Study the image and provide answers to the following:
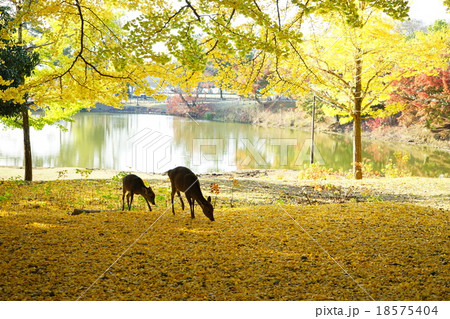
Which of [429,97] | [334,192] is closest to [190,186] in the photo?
[334,192]

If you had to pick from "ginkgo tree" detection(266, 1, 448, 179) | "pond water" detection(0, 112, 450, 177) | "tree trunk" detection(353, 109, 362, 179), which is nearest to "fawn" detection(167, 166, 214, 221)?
"ginkgo tree" detection(266, 1, 448, 179)

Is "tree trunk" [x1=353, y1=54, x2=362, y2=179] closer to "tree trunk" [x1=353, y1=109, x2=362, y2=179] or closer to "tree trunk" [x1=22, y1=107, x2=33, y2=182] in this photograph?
"tree trunk" [x1=353, y1=109, x2=362, y2=179]

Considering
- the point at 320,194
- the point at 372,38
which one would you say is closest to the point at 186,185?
the point at 320,194

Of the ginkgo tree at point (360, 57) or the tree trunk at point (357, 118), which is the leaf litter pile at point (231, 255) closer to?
the ginkgo tree at point (360, 57)

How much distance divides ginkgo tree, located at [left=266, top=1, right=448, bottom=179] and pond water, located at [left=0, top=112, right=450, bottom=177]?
8178 mm

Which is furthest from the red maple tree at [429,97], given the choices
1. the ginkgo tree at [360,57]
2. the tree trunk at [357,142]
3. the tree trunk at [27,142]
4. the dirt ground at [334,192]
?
the tree trunk at [27,142]

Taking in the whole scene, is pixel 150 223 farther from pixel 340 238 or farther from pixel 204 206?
pixel 340 238

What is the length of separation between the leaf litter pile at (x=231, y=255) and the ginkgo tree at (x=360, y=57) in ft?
18.6

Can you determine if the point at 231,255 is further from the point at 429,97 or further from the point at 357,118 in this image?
the point at 429,97

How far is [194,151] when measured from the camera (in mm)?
24156

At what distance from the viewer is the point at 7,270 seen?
366 cm

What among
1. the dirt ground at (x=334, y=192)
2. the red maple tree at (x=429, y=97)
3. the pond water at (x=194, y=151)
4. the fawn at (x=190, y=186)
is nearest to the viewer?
the fawn at (x=190, y=186)

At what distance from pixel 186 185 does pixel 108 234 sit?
1202mm

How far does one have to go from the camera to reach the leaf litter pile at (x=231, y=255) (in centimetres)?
340
